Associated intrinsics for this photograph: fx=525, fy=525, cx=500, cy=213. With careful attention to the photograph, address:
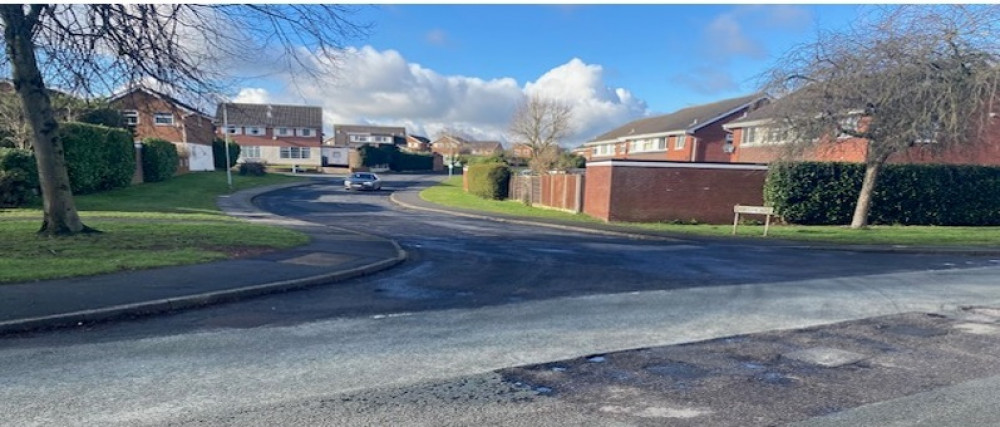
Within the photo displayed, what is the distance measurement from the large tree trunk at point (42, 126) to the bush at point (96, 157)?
11905 millimetres

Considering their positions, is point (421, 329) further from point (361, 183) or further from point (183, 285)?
point (361, 183)

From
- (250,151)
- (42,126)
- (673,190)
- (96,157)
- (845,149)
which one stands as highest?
(845,149)

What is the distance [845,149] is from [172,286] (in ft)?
90.2

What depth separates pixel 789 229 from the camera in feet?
61.0

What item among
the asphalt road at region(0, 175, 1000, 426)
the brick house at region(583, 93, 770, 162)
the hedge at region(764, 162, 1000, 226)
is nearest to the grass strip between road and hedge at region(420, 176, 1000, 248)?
the hedge at region(764, 162, 1000, 226)

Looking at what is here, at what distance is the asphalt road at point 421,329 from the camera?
3.67m

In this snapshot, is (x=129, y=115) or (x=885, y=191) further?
(x=129, y=115)

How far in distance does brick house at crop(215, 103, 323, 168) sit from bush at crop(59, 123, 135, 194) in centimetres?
4070

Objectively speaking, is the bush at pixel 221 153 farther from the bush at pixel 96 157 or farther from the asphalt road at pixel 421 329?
the asphalt road at pixel 421 329

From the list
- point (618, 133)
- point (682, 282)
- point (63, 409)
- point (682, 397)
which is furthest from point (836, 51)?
point (618, 133)

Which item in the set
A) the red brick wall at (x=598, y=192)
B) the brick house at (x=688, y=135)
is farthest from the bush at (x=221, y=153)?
the red brick wall at (x=598, y=192)

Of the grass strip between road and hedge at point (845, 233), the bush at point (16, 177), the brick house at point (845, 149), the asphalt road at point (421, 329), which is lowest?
the grass strip between road and hedge at point (845, 233)

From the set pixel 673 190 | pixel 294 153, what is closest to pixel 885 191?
pixel 673 190

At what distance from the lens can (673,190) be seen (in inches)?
799
